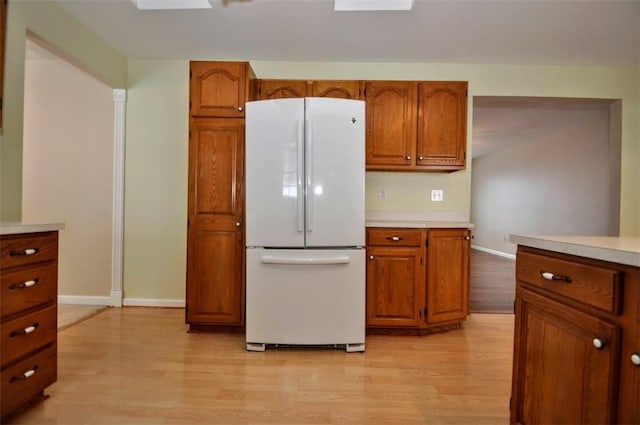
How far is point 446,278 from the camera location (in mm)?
2580

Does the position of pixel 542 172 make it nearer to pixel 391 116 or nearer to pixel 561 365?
pixel 391 116

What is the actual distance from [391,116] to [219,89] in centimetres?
145

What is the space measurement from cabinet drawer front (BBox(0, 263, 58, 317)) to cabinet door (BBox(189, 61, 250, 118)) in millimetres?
1487

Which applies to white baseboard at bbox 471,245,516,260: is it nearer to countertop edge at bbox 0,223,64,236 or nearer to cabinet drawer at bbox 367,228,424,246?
cabinet drawer at bbox 367,228,424,246

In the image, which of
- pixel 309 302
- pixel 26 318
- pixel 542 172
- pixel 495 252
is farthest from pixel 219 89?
pixel 495 252

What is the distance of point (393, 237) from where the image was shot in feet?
8.16

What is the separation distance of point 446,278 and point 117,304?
305 cm

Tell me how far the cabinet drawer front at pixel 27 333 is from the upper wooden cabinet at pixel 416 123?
236cm

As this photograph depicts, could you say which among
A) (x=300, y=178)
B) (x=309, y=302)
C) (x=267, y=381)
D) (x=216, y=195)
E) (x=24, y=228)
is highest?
(x=300, y=178)

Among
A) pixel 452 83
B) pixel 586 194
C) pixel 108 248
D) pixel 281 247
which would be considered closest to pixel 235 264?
pixel 281 247

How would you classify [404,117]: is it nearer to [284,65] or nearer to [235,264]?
[284,65]

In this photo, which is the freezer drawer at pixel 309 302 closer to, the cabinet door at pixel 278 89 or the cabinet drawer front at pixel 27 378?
the cabinet drawer front at pixel 27 378

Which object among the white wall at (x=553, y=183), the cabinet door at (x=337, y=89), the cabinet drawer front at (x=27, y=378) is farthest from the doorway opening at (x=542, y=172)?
the cabinet drawer front at (x=27, y=378)

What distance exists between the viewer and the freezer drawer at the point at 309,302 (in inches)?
87.0
